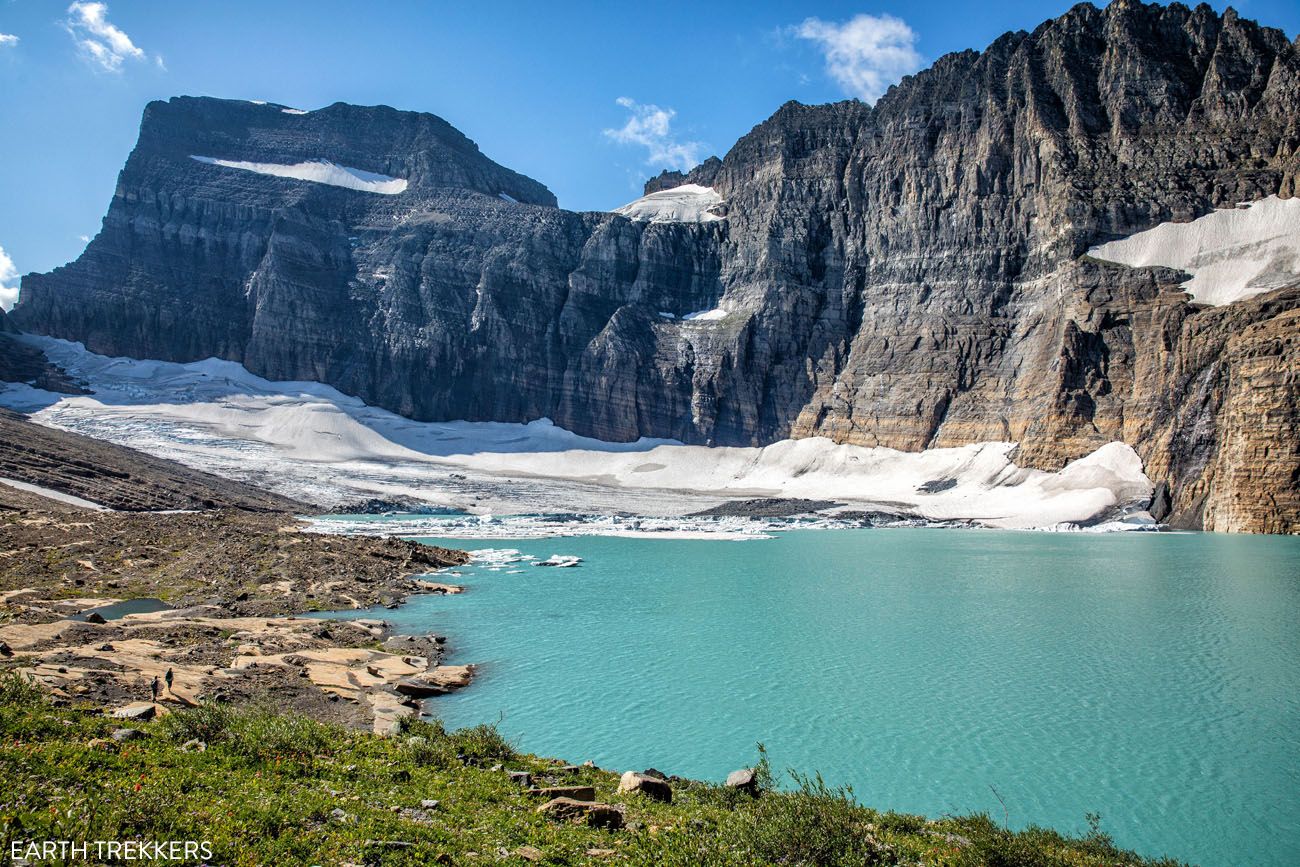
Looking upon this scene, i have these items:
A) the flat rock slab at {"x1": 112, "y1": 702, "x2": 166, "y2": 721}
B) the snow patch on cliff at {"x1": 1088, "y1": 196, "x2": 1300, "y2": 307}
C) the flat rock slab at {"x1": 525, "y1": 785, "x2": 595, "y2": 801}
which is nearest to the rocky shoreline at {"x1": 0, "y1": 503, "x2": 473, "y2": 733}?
the flat rock slab at {"x1": 112, "y1": 702, "x2": 166, "y2": 721}

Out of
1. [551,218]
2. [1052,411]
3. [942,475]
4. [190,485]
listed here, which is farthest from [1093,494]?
[551,218]

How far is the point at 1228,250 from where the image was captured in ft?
233

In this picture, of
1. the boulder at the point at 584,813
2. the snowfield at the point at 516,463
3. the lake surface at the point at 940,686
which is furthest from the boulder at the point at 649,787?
the snowfield at the point at 516,463

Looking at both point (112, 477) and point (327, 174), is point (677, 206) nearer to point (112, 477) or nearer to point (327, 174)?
point (327, 174)

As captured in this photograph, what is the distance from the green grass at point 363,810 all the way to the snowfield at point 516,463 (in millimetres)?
45946

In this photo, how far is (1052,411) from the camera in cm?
7181

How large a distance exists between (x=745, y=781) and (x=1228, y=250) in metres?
85.5

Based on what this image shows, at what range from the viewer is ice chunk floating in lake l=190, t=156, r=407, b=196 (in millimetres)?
125125

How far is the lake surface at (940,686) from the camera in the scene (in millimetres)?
11227

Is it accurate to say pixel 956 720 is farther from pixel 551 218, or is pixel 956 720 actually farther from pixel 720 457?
pixel 551 218

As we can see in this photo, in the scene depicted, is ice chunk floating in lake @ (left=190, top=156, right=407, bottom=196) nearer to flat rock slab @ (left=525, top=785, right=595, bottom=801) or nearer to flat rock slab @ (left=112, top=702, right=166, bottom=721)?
flat rock slab @ (left=112, top=702, right=166, bottom=721)

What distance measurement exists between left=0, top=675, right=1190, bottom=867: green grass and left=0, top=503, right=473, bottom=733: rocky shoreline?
2.36 metres

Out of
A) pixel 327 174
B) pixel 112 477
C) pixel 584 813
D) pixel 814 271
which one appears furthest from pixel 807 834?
pixel 327 174

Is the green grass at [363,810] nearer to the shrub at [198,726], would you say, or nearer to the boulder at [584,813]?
the shrub at [198,726]
